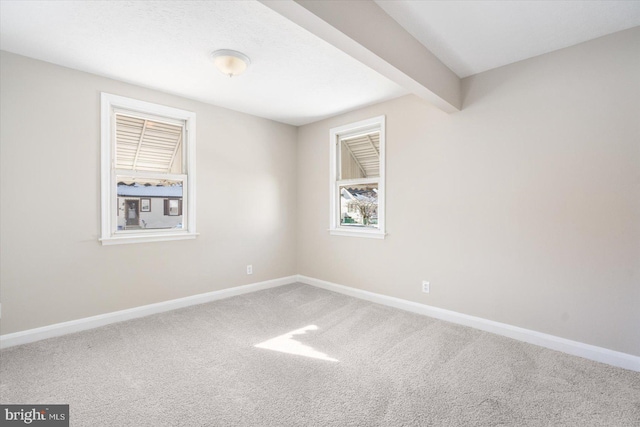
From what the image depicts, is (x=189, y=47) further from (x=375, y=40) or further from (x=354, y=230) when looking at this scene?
(x=354, y=230)

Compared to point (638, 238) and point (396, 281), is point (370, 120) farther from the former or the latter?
point (638, 238)

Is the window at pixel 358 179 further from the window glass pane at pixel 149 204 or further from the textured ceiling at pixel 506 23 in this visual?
the window glass pane at pixel 149 204

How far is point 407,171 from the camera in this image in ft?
11.7

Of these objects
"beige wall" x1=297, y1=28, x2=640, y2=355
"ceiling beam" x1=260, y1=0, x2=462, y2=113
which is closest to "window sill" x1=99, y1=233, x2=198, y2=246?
"beige wall" x1=297, y1=28, x2=640, y2=355

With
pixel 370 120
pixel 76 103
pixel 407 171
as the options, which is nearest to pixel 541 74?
pixel 407 171

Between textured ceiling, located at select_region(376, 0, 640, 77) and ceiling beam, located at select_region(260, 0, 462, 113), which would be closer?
ceiling beam, located at select_region(260, 0, 462, 113)

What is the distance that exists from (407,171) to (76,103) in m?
3.50

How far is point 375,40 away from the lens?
199 cm

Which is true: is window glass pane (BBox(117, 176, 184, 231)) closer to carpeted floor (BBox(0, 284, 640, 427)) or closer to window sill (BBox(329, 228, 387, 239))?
carpeted floor (BBox(0, 284, 640, 427))

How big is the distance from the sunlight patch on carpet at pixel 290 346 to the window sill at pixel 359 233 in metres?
1.57

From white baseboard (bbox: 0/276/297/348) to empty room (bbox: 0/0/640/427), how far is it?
2cm

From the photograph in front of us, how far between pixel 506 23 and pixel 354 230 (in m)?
2.67

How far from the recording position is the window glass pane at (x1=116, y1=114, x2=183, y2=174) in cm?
329

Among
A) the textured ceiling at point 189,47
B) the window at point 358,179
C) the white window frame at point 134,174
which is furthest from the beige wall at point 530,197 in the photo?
the white window frame at point 134,174
